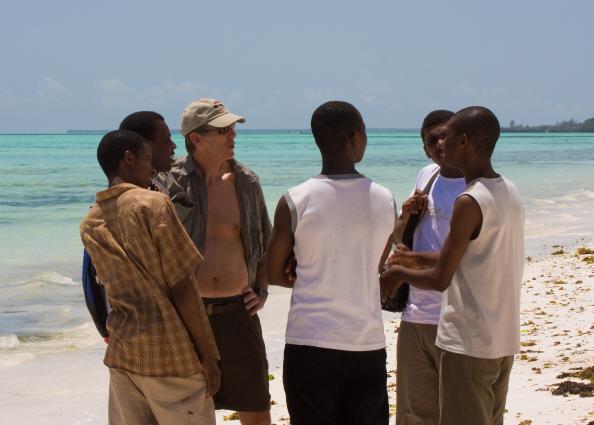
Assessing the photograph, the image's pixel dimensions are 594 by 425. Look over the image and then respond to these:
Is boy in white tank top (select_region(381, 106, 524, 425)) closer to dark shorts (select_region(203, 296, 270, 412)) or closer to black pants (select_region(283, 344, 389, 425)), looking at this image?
black pants (select_region(283, 344, 389, 425))

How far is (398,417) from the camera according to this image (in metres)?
4.47

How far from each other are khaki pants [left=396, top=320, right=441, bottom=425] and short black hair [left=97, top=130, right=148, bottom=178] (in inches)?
67.4

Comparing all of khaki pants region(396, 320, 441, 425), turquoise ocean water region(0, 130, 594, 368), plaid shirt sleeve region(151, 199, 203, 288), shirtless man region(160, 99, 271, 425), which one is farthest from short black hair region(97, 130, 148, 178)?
turquoise ocean water region(0, 130, 594, 368)

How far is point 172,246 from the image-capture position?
3326mm

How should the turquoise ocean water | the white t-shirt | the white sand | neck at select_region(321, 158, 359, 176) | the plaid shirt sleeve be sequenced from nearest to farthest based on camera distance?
1. the plaid shirt sleeve
2. neck at select_region(321, 158, 359, 176)
3. the white t-shirt
4. the white sand
5. the turquoise ocean water

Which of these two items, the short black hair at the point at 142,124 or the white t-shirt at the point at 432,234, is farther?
the white t-shirt at the point at 432,234

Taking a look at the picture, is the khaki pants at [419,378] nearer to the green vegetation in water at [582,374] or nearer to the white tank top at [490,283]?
the white tank top at [490,283]

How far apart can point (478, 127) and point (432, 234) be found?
1.00m

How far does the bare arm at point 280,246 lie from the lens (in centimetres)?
356

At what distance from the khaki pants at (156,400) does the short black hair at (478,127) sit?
53.7 inches

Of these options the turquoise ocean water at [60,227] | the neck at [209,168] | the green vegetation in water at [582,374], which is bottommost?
the turquoise ocean water at [60,227]

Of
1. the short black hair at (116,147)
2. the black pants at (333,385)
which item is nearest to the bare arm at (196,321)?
the black pants at (333,385)

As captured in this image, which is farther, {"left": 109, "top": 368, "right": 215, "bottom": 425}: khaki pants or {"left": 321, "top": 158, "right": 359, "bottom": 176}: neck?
{"left": 321, "top": 158, "right": 359, "bottom": 176}: neck

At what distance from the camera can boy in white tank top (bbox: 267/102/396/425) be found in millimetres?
3553
